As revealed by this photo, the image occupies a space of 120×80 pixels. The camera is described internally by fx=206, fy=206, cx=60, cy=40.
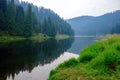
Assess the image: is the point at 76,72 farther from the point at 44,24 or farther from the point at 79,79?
the point at 44,24

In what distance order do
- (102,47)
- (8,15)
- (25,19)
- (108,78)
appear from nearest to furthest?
1. (108,78)
2. (102,47)
3. (8,15)
4. (25,19)

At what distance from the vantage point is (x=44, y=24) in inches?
4980

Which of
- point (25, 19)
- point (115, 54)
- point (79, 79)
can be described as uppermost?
point (25, 19)

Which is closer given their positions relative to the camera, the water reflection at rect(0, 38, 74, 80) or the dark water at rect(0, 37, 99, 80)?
the dark water at rect(0, 37, 99, 80)

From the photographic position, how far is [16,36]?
80.3m

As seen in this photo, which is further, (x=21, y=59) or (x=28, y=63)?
(x=21, y=59)

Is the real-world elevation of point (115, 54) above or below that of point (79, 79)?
above

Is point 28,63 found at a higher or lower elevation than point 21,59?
lower

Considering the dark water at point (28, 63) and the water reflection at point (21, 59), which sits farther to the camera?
the water reflection at point (21, 59)

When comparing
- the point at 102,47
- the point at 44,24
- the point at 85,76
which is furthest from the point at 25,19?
the point at 85,76

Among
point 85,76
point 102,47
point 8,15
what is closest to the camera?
point 85,76

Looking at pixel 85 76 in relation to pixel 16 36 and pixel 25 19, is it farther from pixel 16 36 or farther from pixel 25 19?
pixel 25 19

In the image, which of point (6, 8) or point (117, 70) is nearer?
point (117, 70)

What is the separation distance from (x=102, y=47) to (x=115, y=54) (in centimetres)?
513
